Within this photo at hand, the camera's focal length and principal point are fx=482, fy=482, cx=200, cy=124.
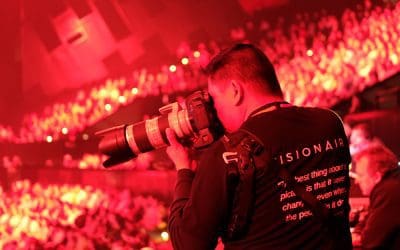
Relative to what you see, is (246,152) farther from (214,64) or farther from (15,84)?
(15,84)

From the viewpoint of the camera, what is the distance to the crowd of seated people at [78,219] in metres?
2.53

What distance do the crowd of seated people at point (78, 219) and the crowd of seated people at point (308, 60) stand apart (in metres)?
0.38

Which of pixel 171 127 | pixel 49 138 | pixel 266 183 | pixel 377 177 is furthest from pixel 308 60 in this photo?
pixel 266 183

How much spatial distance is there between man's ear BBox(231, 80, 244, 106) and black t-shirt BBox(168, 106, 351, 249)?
58 mm

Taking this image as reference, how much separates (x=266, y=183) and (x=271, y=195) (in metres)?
0.02

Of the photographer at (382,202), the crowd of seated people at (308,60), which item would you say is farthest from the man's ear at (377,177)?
the crowd of seated people at (308,60)

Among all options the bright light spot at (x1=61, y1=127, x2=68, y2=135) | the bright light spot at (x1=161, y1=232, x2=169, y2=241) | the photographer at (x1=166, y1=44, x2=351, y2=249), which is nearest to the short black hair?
the photographer at (x1=166, y1=44, x2=351, y2=249)

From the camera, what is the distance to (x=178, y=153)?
957 millimetres

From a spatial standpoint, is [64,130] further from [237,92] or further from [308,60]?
[237,92]

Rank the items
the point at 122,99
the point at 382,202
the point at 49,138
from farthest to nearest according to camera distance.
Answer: the point at 49,138 < the point at 122,99 < the point at 382,202

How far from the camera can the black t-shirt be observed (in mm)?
790

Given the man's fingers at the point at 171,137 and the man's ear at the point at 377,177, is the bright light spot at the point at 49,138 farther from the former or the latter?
the man's fingers at the point at 171,137

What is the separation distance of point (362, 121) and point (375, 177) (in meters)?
0.90

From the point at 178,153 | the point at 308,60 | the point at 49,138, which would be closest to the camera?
the point at 178,153
